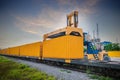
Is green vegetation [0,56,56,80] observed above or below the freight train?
below

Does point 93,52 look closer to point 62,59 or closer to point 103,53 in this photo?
point 103,53

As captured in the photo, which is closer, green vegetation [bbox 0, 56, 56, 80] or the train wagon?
green vegetation [bbox 0, 56, 56, 80]

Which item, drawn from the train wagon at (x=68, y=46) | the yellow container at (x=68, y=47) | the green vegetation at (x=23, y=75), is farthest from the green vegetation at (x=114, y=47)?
the green vegetation at (x=23, y=75)

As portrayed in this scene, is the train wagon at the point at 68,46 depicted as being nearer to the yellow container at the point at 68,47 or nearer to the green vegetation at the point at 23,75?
the yellow container at the point at 68,47

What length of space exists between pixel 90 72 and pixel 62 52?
8.35 ft

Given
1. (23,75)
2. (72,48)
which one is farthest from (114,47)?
(23,75)

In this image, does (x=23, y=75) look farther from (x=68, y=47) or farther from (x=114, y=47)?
(x=114, y=47)

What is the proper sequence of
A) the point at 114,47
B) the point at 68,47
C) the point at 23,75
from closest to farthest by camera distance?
the point at 23,75, the point at 68,47, the point at 114,47

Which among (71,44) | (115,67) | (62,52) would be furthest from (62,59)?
(115,67)

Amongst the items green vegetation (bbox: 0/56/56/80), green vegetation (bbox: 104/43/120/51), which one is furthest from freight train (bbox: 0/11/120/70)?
green vegetation (bbox: 104/43/120/51)

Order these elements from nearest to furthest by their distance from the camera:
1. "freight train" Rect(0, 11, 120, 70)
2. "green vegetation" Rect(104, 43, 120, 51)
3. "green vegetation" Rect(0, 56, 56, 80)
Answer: "green vegetation" Rect(0, 56, 56, 80)
"freight train" Rect(0, 11, 120, 70)
"green vegetation" Rect(104, 43, 120, 51)

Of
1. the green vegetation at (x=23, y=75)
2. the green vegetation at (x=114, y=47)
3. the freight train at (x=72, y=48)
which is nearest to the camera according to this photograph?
the green vegetation at (x=23, y=75)

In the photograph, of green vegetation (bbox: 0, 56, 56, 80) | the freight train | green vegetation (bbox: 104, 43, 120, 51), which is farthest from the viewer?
green vegetation (bbox: 104, 43, 120, 51)

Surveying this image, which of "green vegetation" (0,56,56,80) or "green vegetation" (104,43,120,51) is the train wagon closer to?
"green vegetation" (0,56,56,80)
